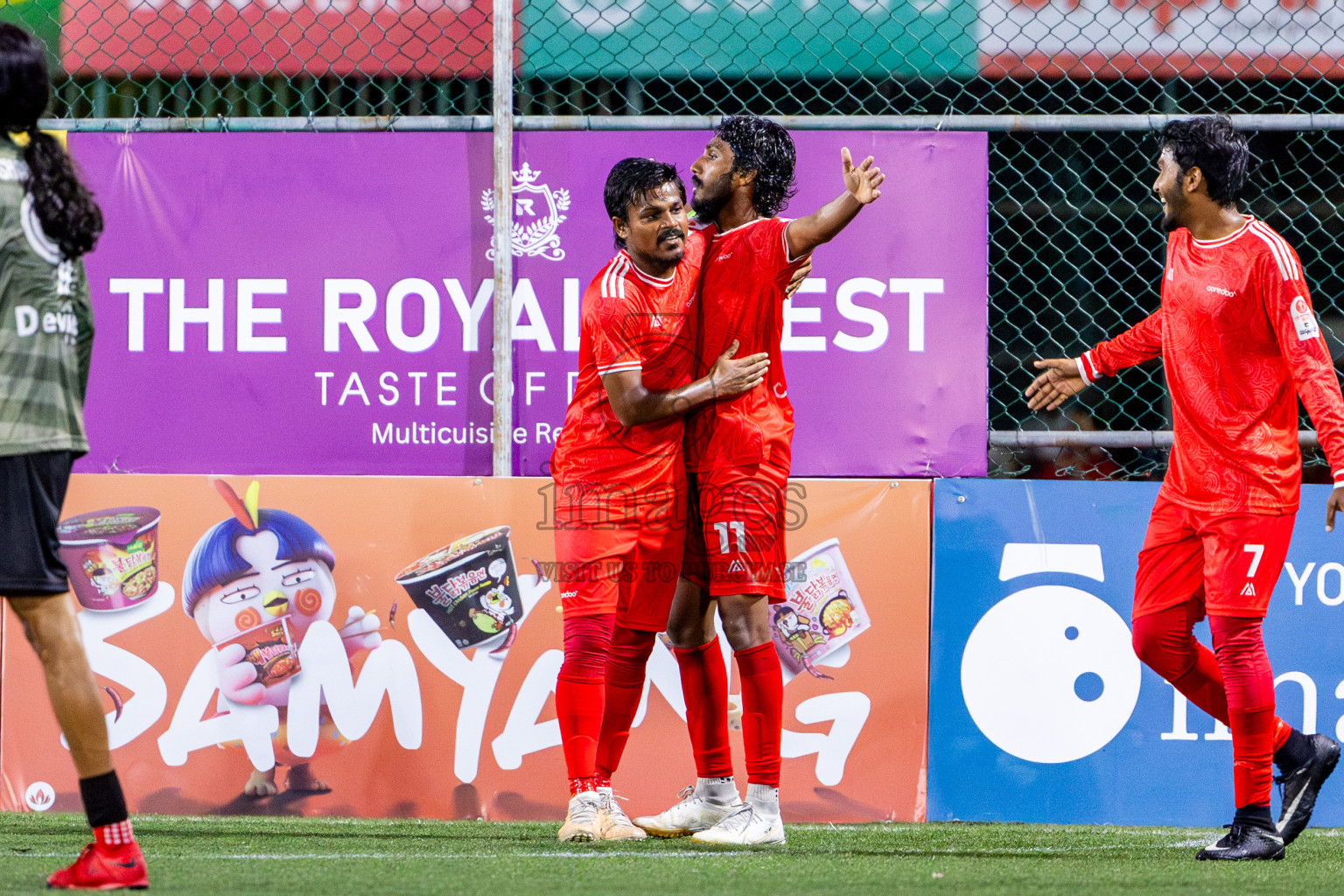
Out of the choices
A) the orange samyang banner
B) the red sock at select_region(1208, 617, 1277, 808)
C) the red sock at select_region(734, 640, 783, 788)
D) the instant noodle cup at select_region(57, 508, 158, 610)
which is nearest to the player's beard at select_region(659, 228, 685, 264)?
the orange samyang banner

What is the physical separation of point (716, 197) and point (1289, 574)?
88.0 inches

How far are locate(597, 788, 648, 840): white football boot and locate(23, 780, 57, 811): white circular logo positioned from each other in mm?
1927

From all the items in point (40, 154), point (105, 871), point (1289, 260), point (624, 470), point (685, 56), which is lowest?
point (105, 871)

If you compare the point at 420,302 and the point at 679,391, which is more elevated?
the point at 420,302

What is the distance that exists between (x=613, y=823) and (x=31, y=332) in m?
1.99

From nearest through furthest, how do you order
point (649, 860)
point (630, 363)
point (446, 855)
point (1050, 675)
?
point (649, 860)
point (446, 855)
point (630, 363)
point (1050, 675)

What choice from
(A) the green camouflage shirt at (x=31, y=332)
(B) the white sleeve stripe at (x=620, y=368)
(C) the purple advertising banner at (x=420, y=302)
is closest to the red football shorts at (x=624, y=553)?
(B) the white sleeve stripe at (x=620, y=368)

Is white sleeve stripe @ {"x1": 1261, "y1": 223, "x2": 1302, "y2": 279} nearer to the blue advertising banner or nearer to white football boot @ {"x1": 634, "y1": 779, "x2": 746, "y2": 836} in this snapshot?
the blue advertising banner

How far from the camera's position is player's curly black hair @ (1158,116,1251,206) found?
395 centimetres

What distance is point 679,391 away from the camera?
3988mm

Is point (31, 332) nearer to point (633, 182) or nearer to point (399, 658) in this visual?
point (633, 182)

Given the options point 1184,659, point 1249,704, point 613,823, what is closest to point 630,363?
point 613,823

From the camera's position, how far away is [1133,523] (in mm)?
4742

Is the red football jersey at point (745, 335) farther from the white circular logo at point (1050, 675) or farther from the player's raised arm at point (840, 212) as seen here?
the white circular logo at point (1050, 675)
